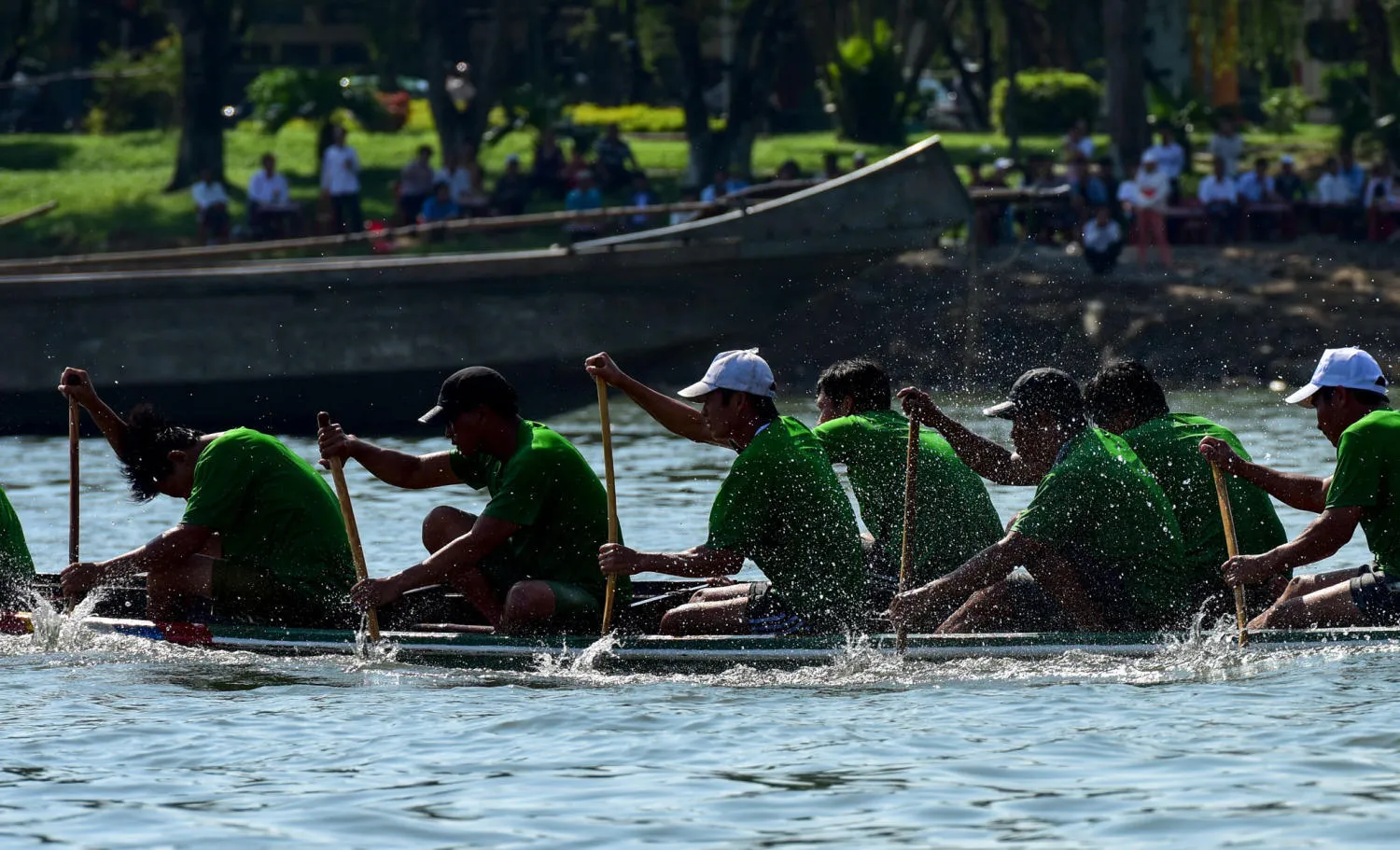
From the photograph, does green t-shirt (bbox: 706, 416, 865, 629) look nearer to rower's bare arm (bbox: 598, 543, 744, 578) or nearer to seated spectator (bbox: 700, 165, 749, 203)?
rower's bare arm (bbox: 598, 543, 744, 578)

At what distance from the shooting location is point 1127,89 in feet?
108

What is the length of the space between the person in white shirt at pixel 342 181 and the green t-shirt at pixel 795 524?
71.4 feet

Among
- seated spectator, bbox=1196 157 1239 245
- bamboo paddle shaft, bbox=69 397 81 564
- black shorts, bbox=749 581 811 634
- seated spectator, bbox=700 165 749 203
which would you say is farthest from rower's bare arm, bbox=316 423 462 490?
seated spectator, bbox=1196 157 1239 245

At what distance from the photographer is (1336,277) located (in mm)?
27656

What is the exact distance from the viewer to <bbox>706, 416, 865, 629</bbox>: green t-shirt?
9.97 metres

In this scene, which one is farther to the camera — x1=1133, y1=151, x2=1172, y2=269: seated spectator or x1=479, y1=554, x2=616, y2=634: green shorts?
x1=1133, y1=151, x2=1172, y2=269: seated spectator

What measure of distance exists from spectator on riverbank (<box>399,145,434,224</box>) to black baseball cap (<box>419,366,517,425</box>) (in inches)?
829

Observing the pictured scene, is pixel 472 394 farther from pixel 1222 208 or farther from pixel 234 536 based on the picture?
pixel 1222 208

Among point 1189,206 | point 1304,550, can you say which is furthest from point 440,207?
point 1304,550

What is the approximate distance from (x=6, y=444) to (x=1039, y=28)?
106ft

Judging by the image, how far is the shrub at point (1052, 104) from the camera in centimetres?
4516

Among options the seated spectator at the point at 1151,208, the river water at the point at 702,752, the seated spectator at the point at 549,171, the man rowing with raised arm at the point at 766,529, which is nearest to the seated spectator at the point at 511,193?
the seated spectator at the point at 549,171

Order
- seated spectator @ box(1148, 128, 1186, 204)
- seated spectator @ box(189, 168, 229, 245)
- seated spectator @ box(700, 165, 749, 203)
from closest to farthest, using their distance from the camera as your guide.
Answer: seated spectator @ box(1148, 128, 1186, 204)
seated spectator @ box(700, 165, 749, 203)
seated spectator @ box(189, 168, 229, 245)

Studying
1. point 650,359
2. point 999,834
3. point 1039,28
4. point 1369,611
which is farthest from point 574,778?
point 1039,28
